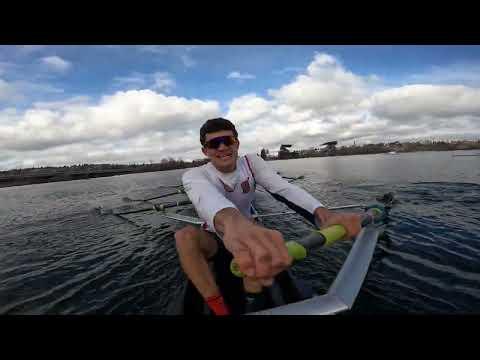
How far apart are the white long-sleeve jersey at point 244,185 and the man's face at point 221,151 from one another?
0.68ft

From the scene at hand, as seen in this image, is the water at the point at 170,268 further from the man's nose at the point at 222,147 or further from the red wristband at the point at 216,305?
the man's nose at the point at 222,147

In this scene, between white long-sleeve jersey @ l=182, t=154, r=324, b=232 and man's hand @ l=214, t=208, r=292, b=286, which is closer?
man's hand @ l=214, t=208, r=292, b=286

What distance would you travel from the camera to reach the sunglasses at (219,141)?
326cm

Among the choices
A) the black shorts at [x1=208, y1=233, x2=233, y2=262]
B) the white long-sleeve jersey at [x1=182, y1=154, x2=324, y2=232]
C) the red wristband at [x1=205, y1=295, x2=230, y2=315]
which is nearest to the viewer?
the white long-sleeve jersey at [x1=182, y1=154, x2=324, y2=232]

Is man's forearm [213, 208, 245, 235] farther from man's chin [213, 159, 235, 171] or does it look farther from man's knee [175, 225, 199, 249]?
man's chin [213, 159, 235, 171]

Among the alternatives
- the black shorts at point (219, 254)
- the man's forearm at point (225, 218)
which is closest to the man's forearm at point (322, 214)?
the man's forearm at point (225, 218)

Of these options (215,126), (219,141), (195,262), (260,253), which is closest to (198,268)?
(195,262)

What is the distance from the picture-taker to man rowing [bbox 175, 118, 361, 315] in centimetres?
111

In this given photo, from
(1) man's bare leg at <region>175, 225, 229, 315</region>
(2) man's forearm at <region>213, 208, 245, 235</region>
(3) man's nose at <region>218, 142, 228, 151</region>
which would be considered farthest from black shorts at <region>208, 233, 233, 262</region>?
(2) man's forearm at <region>213, 208, 245, 235</region>

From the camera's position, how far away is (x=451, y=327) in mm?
880

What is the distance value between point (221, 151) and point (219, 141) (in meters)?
0.15
